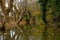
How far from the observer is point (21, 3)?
58.6ft

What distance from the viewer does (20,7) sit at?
16312 mm

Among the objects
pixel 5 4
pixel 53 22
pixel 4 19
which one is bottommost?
pixel 53 22

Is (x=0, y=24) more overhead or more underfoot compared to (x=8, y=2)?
more underfoot

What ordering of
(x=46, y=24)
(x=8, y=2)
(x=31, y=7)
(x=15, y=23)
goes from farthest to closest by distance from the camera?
(x=31, y=7), (x=46, y=24), (x=15, y=23), (x=8, y=2)

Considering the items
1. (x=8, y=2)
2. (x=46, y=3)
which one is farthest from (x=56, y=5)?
(x=8, y=2)

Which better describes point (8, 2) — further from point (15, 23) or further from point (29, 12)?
point (29, 12)

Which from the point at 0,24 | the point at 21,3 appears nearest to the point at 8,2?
the point at 0,24

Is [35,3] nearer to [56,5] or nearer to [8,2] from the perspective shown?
[56,5]

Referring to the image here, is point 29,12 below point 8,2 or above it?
below

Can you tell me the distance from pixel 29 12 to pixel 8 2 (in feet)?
13.3

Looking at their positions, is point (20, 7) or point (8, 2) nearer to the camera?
point (8, 2)

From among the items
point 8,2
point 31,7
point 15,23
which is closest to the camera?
point 8,2

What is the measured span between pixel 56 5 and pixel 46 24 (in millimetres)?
1634

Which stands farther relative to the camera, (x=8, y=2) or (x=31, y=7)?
(x=31, y=7)
